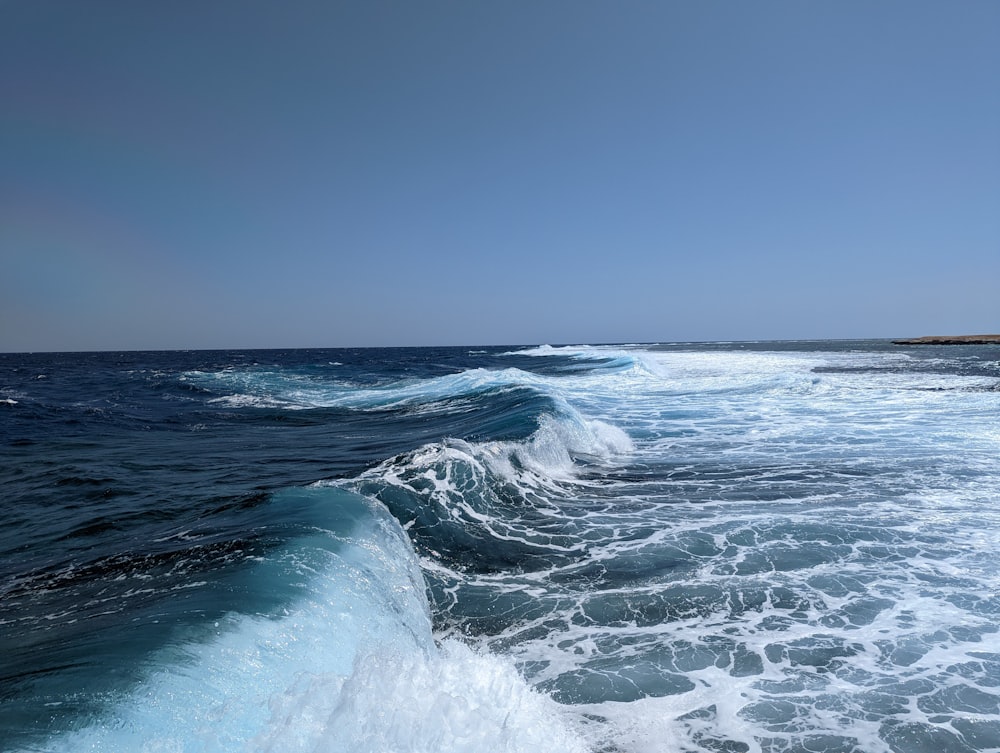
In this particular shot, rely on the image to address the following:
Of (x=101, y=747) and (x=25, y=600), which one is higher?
(x=101, y=747)

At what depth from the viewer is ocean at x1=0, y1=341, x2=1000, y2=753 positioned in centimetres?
304

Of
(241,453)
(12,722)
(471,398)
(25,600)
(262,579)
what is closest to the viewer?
(12,722)

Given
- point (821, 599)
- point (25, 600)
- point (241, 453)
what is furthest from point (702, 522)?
point (241, 453)

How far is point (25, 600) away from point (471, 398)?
53.2 feet

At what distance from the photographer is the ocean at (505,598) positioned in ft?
9.99

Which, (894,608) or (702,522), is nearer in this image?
(894,608)

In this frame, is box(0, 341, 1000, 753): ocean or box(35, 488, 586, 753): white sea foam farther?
box(0, 341, 1000, 753): ocean

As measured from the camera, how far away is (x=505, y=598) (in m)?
5.44

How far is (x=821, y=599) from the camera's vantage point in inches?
201

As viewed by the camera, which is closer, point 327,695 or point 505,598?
point 327,695

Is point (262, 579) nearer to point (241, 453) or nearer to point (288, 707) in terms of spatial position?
point (288, 707)

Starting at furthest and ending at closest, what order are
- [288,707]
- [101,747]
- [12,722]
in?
1. [288,707]
2. [12,722]
3. [101,747]

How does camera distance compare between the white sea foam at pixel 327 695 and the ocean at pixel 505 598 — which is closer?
the white sea foam at pixel 327 695

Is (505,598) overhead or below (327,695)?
below
